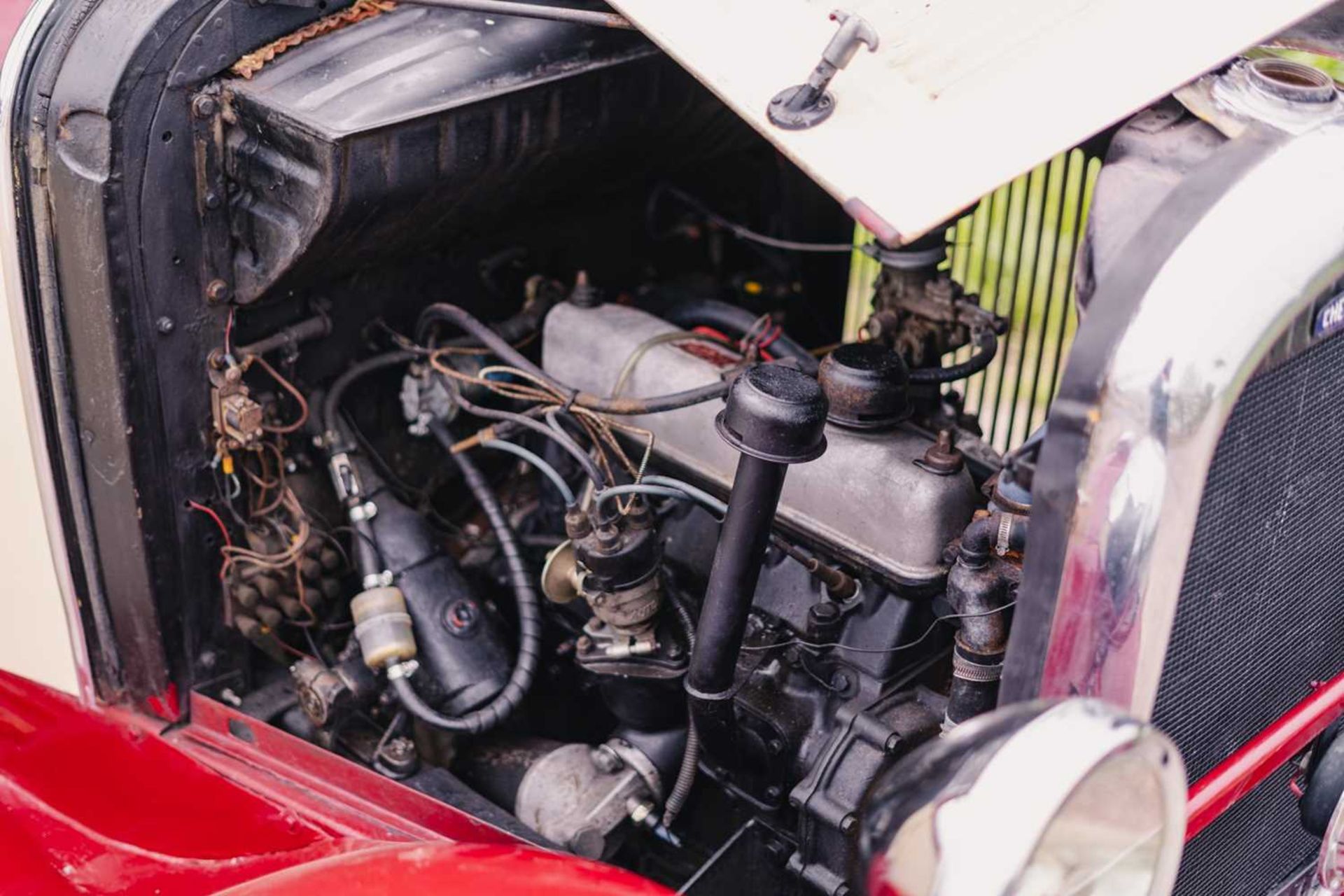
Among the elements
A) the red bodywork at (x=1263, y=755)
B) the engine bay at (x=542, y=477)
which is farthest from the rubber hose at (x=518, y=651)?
the red bodywork at (x=1263, y=755)

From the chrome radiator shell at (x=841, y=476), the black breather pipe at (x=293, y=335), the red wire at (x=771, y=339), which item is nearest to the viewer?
the chrome radiator shell at (x=841, y=476)

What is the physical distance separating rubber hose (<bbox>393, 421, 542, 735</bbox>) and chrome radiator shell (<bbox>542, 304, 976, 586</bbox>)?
23 centimetres

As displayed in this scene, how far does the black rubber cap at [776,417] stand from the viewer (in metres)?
1.61

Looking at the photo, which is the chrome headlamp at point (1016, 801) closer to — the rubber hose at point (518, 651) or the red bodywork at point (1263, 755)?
the red bodywork at point (1263, 755)

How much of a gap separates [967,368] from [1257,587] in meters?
0.62

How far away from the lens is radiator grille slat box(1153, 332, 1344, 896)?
1.42 metres

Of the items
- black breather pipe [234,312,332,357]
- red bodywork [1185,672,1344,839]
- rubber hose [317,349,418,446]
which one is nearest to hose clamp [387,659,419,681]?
rubber hose [317,349,418,446]

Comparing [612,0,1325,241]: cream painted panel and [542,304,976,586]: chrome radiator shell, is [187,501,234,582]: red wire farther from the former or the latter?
[612,0,1325,241]: cream painted panel

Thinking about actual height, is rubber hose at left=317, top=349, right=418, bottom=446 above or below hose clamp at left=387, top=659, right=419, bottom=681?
above

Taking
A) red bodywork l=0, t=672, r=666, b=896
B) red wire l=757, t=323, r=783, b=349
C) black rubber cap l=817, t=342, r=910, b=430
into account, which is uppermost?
black rubber cap l=817, t=342, r=910, b=430

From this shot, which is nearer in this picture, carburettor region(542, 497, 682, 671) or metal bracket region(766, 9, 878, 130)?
metal bracket region(766, 9, 878, 130)

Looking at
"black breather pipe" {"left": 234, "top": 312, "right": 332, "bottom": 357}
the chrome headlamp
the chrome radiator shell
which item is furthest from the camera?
"black breather pipe" {"left": 234, "top": 312, "right": 332, "bottom": 357}

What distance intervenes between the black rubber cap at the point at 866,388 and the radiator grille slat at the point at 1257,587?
53 cm

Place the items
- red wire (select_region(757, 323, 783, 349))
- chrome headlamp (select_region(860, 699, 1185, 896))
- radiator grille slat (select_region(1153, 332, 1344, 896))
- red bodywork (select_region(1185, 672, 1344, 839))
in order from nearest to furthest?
chrome headlamp (select_region(860, 699, 1185, 896)), radiator grille slat (select_region(1153, 332, 1344, 896)), red bodywork (select_region(1185, 672, 1344, 839)), red wire (select_region(757, 323, 783, 349))
